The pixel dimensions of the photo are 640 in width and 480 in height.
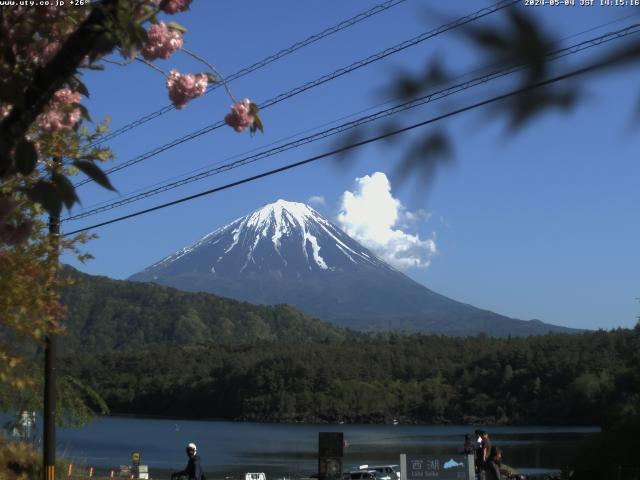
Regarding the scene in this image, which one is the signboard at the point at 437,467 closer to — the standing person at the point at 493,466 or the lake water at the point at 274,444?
the standing person at the point at 493,466

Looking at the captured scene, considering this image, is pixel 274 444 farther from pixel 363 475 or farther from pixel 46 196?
pixel 46 196

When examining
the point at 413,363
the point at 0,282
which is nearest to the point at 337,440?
the point at 0,282

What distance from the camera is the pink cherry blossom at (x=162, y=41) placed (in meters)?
4.02

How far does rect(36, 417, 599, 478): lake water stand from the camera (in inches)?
2566

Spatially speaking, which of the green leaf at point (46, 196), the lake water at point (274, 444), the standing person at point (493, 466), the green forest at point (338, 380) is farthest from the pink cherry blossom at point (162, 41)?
the green forest at point (338, 380)

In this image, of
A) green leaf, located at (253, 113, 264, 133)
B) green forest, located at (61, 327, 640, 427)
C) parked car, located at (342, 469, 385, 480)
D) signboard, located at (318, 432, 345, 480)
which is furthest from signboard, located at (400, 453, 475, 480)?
green forest, located at (61, 327, 640, 427)

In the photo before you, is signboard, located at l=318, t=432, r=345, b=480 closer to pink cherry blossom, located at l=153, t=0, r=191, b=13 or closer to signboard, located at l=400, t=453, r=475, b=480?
signboard, located at l=400, t=453, r=475, b=480

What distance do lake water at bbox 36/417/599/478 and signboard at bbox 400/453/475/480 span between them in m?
32.8

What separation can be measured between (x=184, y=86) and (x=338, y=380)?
124 metres

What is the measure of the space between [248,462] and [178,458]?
197 inches

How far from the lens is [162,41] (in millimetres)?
4035

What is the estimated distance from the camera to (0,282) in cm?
805

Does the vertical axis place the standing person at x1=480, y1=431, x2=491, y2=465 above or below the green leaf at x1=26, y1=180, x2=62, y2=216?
below

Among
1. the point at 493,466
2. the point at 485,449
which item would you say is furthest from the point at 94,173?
the point at 485,449
